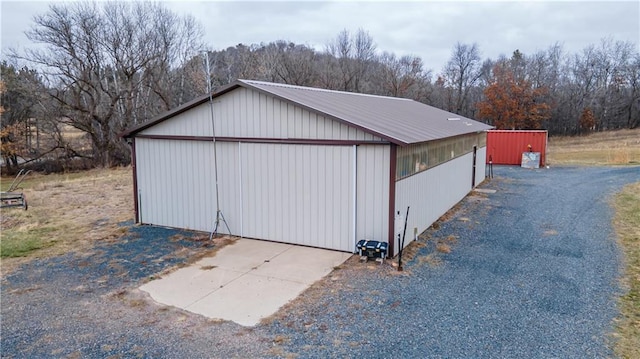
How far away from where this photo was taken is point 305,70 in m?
34.5

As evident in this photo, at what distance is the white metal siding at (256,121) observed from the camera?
8.36 metres

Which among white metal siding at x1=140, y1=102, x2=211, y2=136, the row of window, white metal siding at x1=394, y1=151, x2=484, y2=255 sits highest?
white metal siding at x1=140, y1=102, x2=211, y2=136

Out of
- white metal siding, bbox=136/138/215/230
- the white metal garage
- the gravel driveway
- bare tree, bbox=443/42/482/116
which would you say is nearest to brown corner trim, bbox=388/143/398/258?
the white metal garage

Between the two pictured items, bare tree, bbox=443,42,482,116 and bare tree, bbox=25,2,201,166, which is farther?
bare tree, bbox=443,42,482,116

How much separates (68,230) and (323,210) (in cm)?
618

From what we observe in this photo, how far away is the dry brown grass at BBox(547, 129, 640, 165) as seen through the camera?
24.8 m

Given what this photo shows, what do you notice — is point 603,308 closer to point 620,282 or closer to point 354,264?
point 620,282

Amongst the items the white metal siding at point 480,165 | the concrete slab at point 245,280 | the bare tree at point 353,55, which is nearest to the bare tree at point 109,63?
the bare tree at point 353,55

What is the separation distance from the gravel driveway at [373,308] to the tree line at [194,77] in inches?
784

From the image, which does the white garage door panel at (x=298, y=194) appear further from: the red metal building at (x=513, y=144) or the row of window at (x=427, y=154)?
the red metal building at (x=513, y=144)

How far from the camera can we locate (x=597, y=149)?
30.7 meters

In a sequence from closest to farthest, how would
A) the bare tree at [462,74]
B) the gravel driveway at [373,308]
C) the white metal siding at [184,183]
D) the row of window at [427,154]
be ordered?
1. the gravel driveway at [373,308]
2. the row of window at [427,154]
3. the white metal siding at [184,183]
4. the bare tree at [462,74]

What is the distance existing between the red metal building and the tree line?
13799mm

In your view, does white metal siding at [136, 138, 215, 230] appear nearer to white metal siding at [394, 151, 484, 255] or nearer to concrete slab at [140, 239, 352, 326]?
concrete slab at [140, 239, 352, 326]
